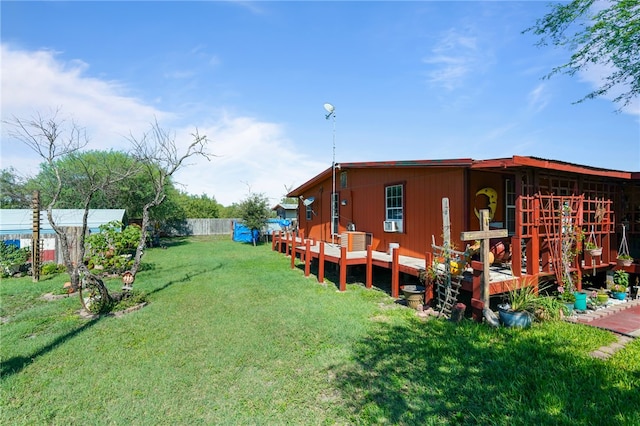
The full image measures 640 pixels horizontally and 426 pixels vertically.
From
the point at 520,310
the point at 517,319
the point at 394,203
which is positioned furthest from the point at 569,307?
the point at 394,203

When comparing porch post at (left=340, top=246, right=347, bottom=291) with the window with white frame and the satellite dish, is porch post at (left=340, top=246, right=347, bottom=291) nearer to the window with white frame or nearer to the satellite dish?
the window with white frame

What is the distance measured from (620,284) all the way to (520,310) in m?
3.73

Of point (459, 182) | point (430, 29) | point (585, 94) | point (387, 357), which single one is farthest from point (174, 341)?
point (585, 94)

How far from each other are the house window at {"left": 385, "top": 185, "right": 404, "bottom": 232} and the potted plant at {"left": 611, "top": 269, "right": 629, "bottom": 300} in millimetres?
4615

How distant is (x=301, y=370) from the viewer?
381 cm

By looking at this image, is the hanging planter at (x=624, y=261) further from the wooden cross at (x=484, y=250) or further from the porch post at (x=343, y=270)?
the porch post at (x=343, y=270)

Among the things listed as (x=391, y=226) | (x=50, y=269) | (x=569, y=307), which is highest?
(x=391, y=226)

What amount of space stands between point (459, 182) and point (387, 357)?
177 inches

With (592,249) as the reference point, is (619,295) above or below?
below

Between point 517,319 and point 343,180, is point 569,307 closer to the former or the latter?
point 517,319

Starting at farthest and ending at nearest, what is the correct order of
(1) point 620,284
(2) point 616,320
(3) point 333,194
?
1. (3) point 333,194
2. (1) point 620,284
3. (2) point 616,320

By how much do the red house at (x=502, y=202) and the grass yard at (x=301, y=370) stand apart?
6.85 feet

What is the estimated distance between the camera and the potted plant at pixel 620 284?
6.36 meters

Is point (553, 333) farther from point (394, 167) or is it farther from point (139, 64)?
point (139, 64)
